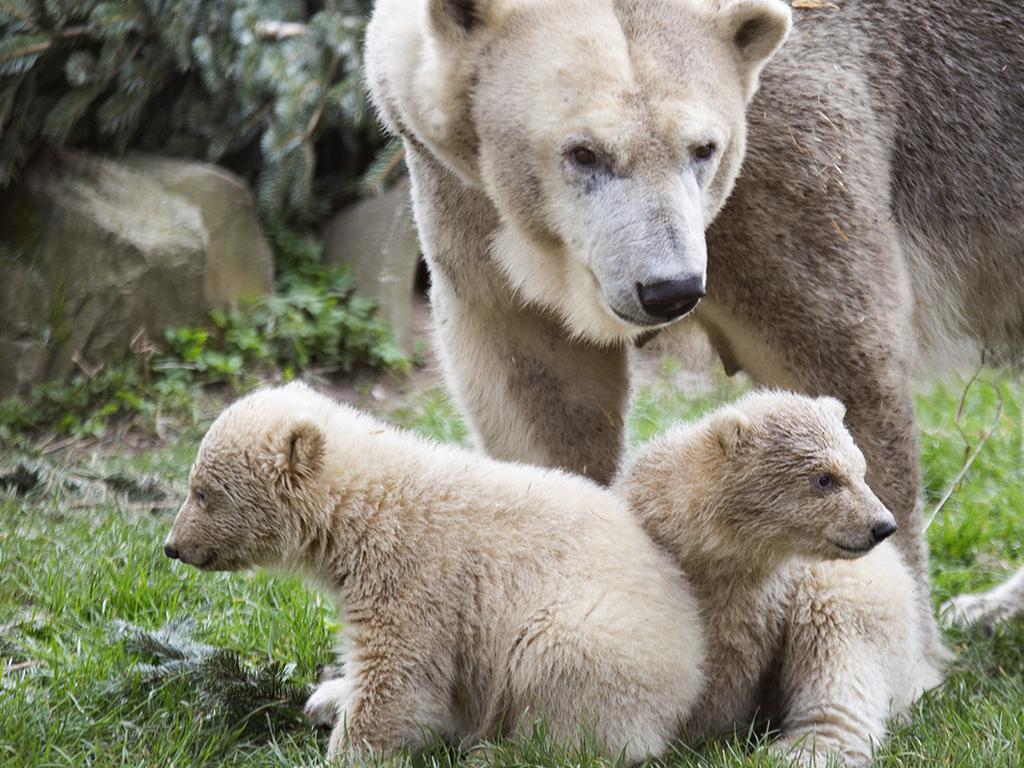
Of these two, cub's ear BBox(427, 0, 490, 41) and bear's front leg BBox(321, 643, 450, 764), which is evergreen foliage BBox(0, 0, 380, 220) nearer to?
cub's ear BBox(427, 0, 490, 41)

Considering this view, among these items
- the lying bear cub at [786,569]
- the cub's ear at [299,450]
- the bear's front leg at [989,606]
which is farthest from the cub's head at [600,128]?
the bear's front leg at [989,606]

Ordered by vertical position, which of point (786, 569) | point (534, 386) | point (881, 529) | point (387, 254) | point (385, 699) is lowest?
point (387, 254)

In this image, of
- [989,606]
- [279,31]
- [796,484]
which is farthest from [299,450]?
→ [279,31]

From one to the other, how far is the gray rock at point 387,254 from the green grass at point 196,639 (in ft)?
6.56

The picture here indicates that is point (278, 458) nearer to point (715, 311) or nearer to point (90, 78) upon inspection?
point (715, 311)

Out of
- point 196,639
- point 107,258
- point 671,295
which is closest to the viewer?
point 671,295

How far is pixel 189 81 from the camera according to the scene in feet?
26.6

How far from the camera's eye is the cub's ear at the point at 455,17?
3648mm

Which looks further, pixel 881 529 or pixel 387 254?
pixel 387 254

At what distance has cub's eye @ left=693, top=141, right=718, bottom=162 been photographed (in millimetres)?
3496

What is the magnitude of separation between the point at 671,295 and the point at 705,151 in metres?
0.47

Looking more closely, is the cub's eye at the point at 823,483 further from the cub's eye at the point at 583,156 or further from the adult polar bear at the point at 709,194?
the cub's eye at the point at 583,156

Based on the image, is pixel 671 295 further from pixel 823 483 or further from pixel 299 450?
pixel 299 450

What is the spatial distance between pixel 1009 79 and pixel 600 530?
230cm
